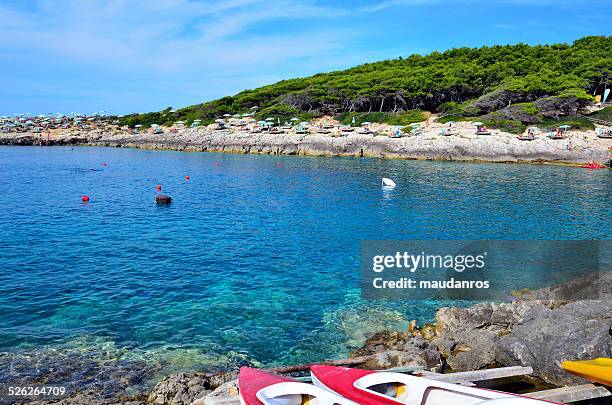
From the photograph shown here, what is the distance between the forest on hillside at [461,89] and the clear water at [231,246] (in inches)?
1281

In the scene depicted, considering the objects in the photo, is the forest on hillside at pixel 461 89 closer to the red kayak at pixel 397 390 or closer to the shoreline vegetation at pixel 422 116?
the shoreline vegetation at pixel 422 116

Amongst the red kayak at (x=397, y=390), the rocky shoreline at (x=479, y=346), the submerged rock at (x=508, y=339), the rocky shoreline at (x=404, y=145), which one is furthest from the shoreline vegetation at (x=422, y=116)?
the red kayak at (x=397, y=390)

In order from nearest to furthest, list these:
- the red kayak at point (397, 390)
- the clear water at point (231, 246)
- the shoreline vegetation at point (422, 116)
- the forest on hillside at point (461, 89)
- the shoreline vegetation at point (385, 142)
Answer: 1. the red kayak at point (397, 390)
2. the clear water at point (231, 246)
3. the shoreline vegetation at point (385, 142)
4. the shoreline vegetation at point (422, 116)
5. the forest on hillside at point (461, 89)

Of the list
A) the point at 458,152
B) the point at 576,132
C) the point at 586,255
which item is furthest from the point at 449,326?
the point at 576,132

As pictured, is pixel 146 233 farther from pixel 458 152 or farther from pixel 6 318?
pixel 458 152

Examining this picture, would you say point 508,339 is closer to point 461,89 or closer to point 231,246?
point 231,246

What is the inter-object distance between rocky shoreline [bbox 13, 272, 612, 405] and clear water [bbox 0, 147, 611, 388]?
5.98 feet

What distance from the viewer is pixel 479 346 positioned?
11617 mm

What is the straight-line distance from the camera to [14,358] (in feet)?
41.2

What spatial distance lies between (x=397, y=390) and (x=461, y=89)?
316 ft

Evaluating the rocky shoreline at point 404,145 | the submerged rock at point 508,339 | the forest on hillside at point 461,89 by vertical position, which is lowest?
the submerged rock at point 508,339

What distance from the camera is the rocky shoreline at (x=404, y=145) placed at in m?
64.3

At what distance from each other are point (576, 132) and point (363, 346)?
232 ft

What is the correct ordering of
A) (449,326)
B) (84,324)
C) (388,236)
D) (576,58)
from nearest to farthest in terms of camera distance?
(449,326) < (84,324) < (388,236) < (576,58)
